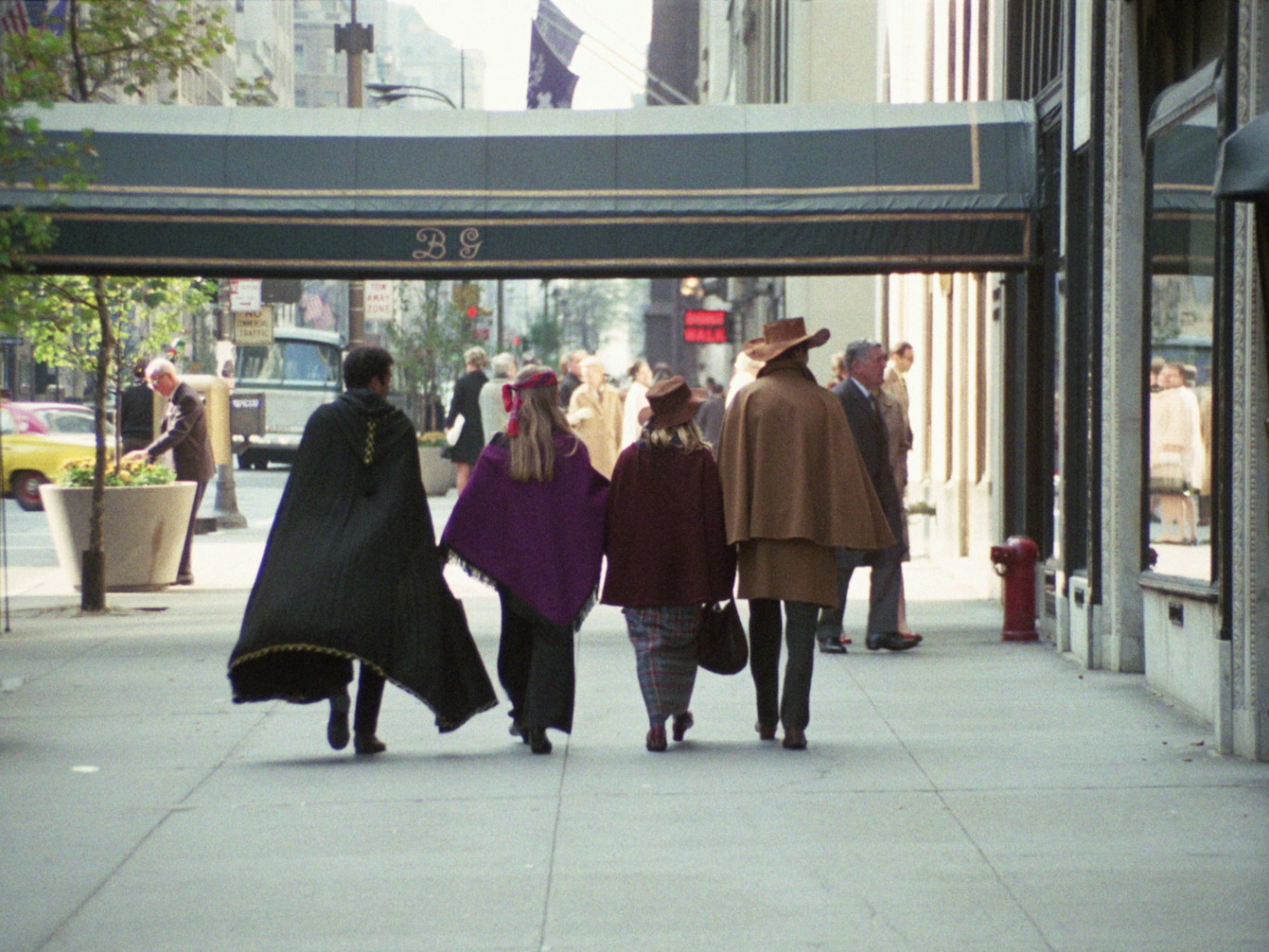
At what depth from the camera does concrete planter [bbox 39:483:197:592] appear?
15484mm

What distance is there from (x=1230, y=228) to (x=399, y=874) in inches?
172

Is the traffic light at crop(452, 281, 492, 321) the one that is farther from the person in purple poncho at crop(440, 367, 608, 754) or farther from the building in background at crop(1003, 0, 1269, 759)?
the person in purple poncho at crop(440, 367, 608, 754)

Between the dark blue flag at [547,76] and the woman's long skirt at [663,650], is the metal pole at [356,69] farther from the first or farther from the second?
the woman's long skirt at [663,650]

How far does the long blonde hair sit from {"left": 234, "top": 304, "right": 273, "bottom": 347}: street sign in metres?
18.8

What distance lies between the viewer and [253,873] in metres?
6.06

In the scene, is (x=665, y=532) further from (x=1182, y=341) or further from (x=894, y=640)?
(x=894, y=640)

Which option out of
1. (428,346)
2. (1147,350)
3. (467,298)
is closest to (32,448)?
(467,298)

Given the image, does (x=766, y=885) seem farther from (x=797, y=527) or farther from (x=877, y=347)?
(x=877, y=347)

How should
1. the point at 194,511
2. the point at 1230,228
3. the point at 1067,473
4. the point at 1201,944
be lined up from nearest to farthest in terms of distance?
1. the point at 1201,944
2. the point at 1230,228
3. the point at 1067,473
4. the point at 194,511

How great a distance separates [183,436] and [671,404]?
9.02m

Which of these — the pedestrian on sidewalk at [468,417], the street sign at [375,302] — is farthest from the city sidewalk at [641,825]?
the street sign at [375,302]

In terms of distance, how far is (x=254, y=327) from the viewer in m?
26.8

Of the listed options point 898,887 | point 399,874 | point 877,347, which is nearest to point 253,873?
point 399,874

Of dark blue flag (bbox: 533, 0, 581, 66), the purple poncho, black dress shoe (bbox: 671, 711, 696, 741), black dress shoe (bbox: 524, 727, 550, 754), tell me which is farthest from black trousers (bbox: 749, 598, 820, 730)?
dark blue flag (bbox: 533, 0, 581, 66)
